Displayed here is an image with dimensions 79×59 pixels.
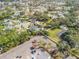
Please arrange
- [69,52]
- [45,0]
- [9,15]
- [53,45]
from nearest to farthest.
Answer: [69,52] → [53,45] → [9,15] → [45,0]

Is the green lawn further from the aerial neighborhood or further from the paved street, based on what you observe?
the paved street

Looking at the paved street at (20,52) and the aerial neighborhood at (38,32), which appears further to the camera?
the aerial neighborhood at (38,32)

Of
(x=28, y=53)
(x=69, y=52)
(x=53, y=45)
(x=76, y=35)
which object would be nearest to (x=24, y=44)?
(x=28, y=53)

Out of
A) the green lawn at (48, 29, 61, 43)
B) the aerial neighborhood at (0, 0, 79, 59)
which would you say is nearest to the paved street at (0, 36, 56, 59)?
the aerial neighborhood at (0, 0, 79, 59)

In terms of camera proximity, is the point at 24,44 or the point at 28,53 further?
the point at 24,44

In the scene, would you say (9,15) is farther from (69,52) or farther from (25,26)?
(69,52)

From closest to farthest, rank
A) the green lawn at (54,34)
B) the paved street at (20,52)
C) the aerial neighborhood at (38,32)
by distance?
the paved street at (20,52) → the aerial neighborhood at (38,32) → the green lawn at (54,34)

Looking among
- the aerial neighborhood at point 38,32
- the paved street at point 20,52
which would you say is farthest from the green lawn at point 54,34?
the paved street at point 20,52

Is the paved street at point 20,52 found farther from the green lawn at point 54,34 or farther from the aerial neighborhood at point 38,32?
the green lawn at point 54,34

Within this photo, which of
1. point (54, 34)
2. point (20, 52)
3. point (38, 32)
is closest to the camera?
point (20, 52)

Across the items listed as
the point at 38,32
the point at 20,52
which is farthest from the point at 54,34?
the point at 20,52

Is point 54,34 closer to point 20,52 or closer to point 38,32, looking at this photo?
point 38,32
